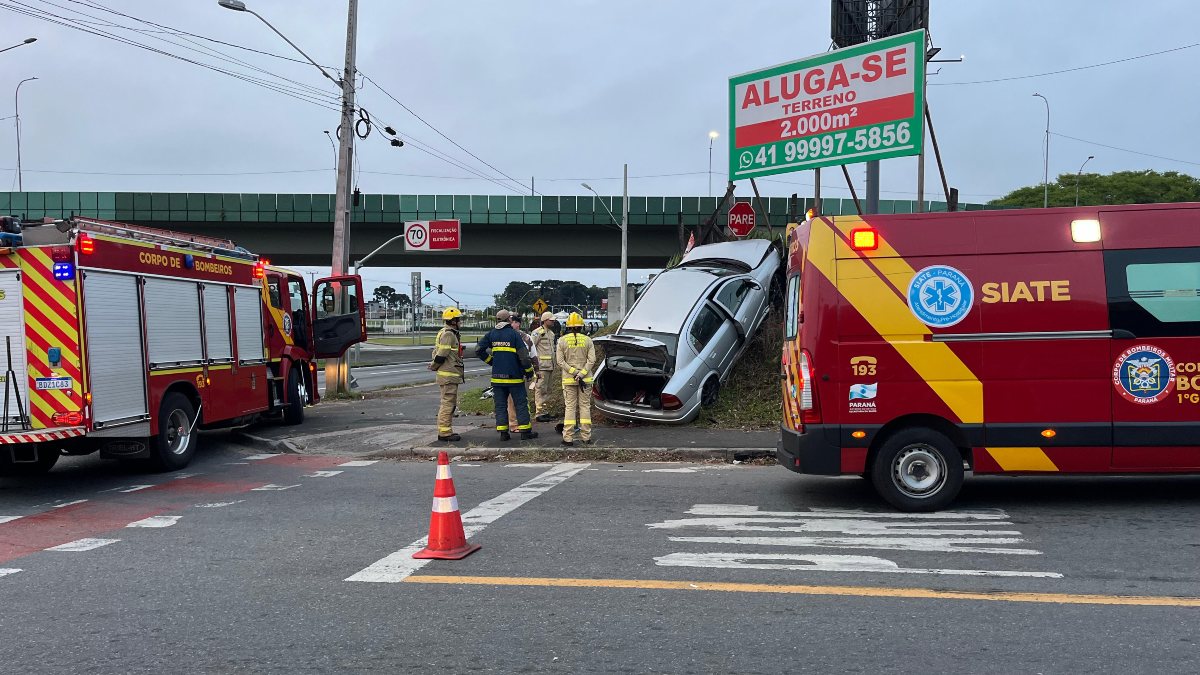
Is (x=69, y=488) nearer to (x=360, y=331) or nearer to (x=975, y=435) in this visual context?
(x=360, y=331)

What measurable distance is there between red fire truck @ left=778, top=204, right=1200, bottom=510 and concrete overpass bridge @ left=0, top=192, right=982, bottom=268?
2896 centimetres

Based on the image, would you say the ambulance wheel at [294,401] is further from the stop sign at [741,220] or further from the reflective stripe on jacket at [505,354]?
the stop sign at [741,220]

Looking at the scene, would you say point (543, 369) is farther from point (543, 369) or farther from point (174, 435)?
point (174, 435)

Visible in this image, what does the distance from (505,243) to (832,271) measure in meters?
35.2

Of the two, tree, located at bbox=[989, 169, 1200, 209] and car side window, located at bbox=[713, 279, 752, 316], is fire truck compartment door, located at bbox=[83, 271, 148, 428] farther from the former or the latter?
tree, located at bbox=[989, 169, 1200, 209]

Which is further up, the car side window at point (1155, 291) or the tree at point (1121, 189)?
the tree at point (1121, 189)

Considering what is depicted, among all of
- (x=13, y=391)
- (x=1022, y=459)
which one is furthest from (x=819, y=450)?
(x=13, y=391)

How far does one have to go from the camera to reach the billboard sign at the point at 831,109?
14500 mm

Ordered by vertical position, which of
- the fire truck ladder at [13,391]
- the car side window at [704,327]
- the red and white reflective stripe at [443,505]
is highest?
the car side window at [704,327]

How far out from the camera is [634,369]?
12781mm

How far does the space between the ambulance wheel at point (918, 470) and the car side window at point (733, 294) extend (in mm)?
6259

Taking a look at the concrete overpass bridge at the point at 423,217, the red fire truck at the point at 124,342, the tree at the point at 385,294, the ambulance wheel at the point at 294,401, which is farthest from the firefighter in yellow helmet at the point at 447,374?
the tree at the point at 385,294

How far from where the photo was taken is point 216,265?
39.3 feet

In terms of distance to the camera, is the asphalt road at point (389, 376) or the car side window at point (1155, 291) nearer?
the car side window at point (1155, 291)
